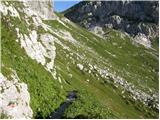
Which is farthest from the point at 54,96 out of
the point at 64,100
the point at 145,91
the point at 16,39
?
the point at 145,91

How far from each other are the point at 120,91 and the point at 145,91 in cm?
2600

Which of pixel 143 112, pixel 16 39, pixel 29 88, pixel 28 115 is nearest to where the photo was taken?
pixel 28 115

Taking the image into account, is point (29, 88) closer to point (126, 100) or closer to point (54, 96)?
point (54, 96)

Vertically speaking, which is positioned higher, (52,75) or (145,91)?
(52,75)

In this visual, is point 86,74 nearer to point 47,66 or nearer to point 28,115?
point 47,66

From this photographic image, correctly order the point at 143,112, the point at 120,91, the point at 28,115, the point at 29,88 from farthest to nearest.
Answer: the point at 120,91 → the point at 143,112 → the point at 29,88 → the point at 28,115

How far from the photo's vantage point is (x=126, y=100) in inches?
6250

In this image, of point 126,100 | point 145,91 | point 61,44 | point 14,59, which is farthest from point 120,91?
point 14,59

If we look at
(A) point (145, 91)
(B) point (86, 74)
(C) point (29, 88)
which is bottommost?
(A) point (145, 91)

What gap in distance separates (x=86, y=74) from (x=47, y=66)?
6772 centimetres

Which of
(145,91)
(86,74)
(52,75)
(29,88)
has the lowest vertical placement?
(145,91)

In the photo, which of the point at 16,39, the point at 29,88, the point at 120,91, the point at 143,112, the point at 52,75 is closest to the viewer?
the point at 29,88

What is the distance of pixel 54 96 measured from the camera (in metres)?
74.8

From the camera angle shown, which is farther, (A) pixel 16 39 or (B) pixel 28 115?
(A) pixel 16 39
